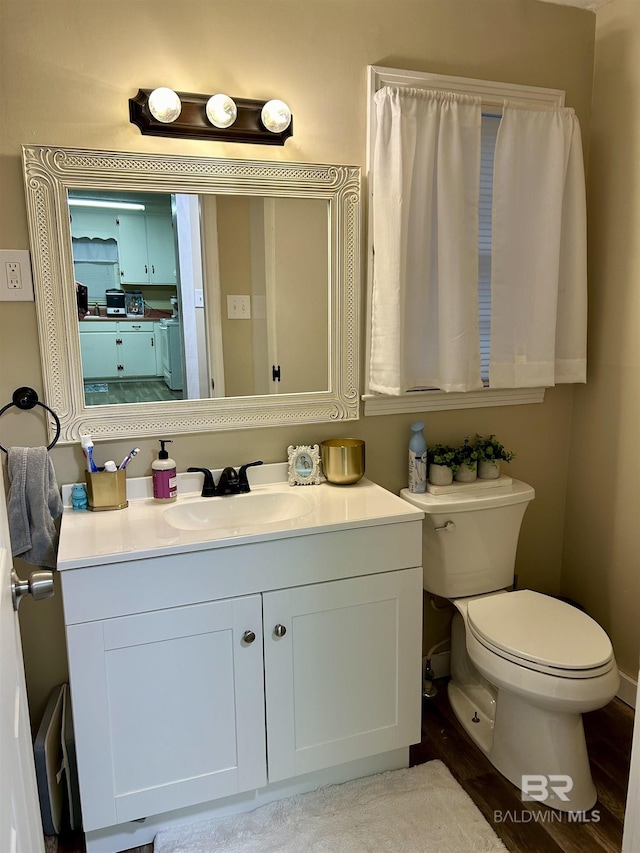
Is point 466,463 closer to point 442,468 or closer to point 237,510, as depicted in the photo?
point 442,468

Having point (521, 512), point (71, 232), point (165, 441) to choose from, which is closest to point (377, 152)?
point (71, 232)

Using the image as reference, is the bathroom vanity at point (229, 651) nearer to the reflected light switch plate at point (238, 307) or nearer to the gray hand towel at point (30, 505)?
the gray hand towel at point (30, 505)

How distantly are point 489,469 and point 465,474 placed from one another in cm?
10

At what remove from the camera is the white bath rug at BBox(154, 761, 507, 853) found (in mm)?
1670

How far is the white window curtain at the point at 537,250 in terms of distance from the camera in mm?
2072

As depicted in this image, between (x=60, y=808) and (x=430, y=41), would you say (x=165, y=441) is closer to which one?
(x=60, y=808)

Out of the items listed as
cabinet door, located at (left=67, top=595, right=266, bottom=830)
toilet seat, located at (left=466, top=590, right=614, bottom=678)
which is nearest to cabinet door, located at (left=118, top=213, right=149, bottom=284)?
cabinet door, located at (left=67, top=595, right=266, bottom=830)

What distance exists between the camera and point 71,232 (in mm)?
1729

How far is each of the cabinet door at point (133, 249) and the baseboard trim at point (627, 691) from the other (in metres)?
2.12

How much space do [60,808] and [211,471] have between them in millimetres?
1020

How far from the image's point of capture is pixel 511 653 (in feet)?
5.80

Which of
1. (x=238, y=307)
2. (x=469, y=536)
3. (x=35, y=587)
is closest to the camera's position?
(x=35, y=587)

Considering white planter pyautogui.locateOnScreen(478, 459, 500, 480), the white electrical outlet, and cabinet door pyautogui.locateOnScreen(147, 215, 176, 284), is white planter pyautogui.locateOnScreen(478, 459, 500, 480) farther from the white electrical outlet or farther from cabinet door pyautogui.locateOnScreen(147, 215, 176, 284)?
the white electrical outlet

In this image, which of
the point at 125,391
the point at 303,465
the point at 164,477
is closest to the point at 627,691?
the point at 303,465
